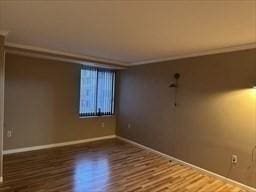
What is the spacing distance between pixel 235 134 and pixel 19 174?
3.71 m

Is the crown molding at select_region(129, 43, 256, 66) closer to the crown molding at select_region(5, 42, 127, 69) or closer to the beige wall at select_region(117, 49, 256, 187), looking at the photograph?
the beige wall at select_region(117, 49, 256, 187)

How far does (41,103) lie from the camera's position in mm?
4723

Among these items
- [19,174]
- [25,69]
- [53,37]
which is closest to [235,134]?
[53,37]

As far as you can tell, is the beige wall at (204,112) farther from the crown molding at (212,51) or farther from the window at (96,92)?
the window at (96,92)

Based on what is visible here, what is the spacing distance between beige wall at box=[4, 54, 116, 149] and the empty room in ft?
0.07

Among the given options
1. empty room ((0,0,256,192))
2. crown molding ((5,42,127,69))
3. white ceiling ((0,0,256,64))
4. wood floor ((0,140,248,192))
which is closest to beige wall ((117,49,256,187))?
empty room ((0,0,256,192))

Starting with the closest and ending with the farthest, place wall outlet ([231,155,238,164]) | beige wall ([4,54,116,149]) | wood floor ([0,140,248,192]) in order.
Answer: wood floor ([0,140,248,192]) → wall outlet ([231,155,238,164]) → beige wall ([4,54,116,149])

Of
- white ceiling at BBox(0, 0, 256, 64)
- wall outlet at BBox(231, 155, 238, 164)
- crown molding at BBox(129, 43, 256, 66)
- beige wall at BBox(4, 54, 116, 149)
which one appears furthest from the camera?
beige wall at BBox(4, 54, 116, 149)

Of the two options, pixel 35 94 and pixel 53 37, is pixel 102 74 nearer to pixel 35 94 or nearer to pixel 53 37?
pixel 35 94

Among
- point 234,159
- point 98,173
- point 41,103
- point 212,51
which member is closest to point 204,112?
point 234,159

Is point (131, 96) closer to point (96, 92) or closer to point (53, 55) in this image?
point (96, 92)

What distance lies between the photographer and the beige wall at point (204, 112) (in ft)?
10.6

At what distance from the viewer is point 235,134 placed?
3.36m

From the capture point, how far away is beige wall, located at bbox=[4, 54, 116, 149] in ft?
14.2
